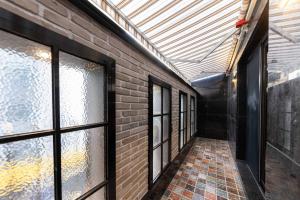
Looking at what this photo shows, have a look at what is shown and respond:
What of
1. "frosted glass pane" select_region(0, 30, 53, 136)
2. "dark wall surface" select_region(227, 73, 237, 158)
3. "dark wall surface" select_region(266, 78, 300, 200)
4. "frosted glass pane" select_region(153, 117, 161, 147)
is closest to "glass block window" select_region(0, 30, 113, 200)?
"frosted glass pane" select_region(0, 30, 53, 136)

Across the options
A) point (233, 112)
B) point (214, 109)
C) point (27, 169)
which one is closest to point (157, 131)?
point (27, 169)

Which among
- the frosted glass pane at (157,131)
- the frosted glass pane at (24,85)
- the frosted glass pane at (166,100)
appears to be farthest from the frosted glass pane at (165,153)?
the frosted glass pane at (24,85)

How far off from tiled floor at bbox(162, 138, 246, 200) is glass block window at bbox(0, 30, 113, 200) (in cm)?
171

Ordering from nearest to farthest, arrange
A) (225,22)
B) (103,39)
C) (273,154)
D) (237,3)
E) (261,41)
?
(273,154)
(103,39)
(237,3)
(225,22)
(261,41)

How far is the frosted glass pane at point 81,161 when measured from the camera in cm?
103

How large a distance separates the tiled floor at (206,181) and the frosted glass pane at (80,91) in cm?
192

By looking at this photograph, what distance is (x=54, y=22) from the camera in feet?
2.90

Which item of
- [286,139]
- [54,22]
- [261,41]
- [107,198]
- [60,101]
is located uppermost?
[261,41]

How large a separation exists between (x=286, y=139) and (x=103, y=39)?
1.50 meters

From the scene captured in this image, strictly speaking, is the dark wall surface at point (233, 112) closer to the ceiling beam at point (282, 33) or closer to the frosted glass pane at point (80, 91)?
the ceiling beam at point (282, 33)

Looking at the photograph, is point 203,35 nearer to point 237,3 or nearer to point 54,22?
point 237,3

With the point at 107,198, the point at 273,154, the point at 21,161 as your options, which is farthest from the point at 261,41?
the point at 21,161

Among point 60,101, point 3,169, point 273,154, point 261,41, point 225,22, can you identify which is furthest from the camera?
point 261,41

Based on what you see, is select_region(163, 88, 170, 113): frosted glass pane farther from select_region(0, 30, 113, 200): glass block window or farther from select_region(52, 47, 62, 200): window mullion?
select_region(52, 47, 62, 200): window mullion
